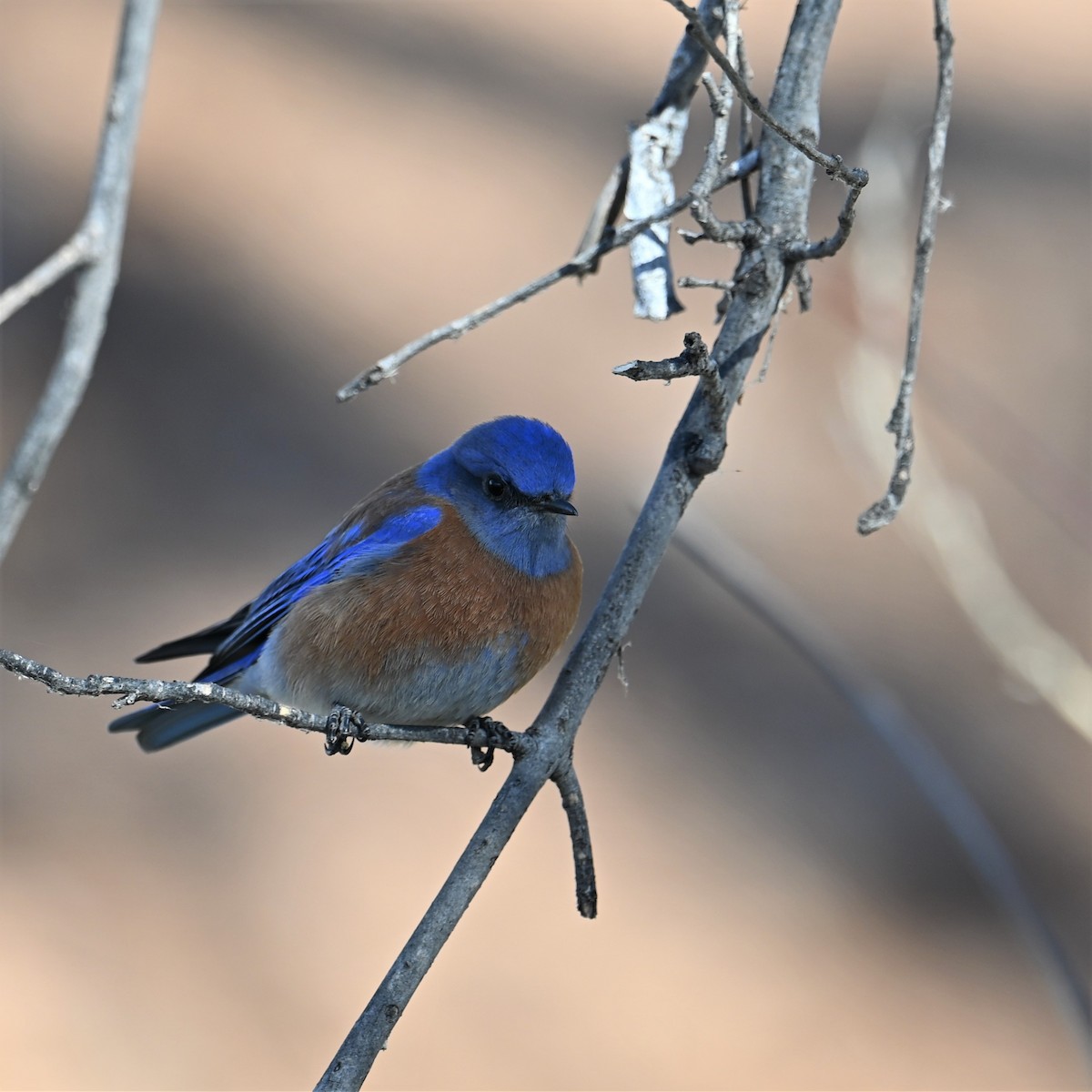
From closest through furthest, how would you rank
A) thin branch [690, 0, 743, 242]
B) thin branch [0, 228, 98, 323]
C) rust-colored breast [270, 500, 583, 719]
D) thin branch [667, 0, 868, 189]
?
1. thin branch [0, 228, 98, 323]
2. thin branch [667, 0, 868, 189]
3. thin branch [690, 0, 743, 242]
4. rust-colored breast [270, 500, 583, 719]

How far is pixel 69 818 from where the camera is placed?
5582mm

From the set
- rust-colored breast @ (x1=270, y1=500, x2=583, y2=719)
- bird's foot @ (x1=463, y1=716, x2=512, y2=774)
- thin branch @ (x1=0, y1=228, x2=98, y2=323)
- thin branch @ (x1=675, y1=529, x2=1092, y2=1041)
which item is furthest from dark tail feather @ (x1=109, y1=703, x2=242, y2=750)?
thin branch @ (x1=0, y1=228, x2=98, y2=323)

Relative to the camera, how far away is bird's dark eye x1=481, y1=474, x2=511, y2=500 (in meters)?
3.23

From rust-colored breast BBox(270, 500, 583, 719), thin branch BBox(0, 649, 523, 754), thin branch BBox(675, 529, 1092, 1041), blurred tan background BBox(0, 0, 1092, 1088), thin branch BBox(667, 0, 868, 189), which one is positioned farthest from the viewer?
blurred tan background BBox(0, 0, 1092, 1088)

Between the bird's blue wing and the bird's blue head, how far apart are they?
119 millimetres

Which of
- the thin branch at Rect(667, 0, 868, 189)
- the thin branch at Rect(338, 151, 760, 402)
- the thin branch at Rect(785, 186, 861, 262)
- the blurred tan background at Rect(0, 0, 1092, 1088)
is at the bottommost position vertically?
the blurred tan background at Rect(0, 0, 1092, 1088)

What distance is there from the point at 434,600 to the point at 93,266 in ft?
5.38

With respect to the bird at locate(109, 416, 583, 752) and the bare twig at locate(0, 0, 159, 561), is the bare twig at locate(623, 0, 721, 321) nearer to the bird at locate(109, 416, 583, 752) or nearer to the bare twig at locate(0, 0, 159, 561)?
the bird at locate(109, 416, 583, 752)

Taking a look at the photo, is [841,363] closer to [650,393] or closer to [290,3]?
[650,393]

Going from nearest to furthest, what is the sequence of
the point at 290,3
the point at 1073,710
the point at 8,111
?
the point at 1073,710 < the point at 8,111 < the point at 290,3

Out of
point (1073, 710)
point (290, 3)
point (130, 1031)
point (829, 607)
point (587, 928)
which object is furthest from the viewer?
point (290, 3)

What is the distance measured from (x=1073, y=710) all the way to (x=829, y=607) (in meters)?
2.62

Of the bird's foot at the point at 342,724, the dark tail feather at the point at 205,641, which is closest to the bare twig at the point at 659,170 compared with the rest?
the bird's foot at the point at 342,724

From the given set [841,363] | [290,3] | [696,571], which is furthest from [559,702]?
[290,3]
